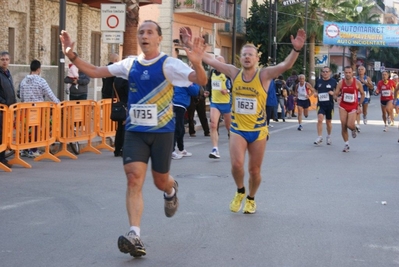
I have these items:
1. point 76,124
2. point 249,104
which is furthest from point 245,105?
point 76,124

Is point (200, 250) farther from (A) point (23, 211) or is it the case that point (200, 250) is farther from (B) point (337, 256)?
(A) point (23, 211)

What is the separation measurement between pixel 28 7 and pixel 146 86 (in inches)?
781

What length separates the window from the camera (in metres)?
31.5

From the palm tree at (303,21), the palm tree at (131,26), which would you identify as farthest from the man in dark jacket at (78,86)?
the palm tree at (303,21)

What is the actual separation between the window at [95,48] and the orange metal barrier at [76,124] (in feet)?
49.1

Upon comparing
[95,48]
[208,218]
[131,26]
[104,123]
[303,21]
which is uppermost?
[303,21]

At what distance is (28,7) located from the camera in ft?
85.3

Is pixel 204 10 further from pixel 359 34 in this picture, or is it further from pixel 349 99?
pixel 349 99

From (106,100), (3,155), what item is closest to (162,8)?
(106,100)

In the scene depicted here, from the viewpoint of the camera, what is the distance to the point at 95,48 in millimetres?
31750

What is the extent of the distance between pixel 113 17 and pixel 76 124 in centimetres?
408

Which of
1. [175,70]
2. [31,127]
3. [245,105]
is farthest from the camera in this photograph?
[31,127]

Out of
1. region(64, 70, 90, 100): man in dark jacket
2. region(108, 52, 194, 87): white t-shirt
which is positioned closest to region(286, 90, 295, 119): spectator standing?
region(64, 70, 90, 100): man in dark jacket

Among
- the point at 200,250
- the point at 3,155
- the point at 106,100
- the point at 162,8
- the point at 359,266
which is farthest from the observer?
the point at 162,8
